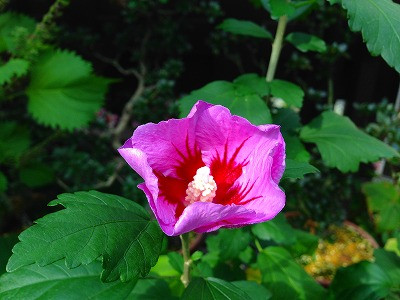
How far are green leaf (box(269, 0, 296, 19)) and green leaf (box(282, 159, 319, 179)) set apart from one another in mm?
311

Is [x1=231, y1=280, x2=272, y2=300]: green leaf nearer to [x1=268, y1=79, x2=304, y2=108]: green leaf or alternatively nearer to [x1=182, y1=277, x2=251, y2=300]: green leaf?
[x1=182, y1=277, x2=251, y2=300]: green leaf

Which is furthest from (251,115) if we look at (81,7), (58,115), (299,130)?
(81,7)

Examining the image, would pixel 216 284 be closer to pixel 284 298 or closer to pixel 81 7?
pixel 284 298

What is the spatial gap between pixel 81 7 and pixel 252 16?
2.40 ft

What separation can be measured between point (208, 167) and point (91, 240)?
8.7 inches

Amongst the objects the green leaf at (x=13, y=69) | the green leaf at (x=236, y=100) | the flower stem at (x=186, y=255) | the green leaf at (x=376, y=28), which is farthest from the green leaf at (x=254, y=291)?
the green leaf at (x=13, y=69)

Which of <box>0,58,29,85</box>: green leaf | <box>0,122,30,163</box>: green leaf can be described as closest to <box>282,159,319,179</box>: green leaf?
<box>0,58,29,85</box>: green leaf

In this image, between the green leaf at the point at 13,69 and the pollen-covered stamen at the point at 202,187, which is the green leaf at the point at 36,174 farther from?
the pollen-covered stamen at the point at 202,187

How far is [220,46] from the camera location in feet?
6.49

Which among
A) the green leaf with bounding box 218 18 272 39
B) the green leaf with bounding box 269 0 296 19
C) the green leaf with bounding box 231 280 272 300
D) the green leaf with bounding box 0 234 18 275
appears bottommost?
the green leaf with bounding box 0 234 18 275

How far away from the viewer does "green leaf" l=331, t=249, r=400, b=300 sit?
1105mm

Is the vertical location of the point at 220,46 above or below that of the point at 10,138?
above

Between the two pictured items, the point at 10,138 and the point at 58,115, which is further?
the point at 10,138

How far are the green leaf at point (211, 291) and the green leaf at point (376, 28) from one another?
1.46 feet
